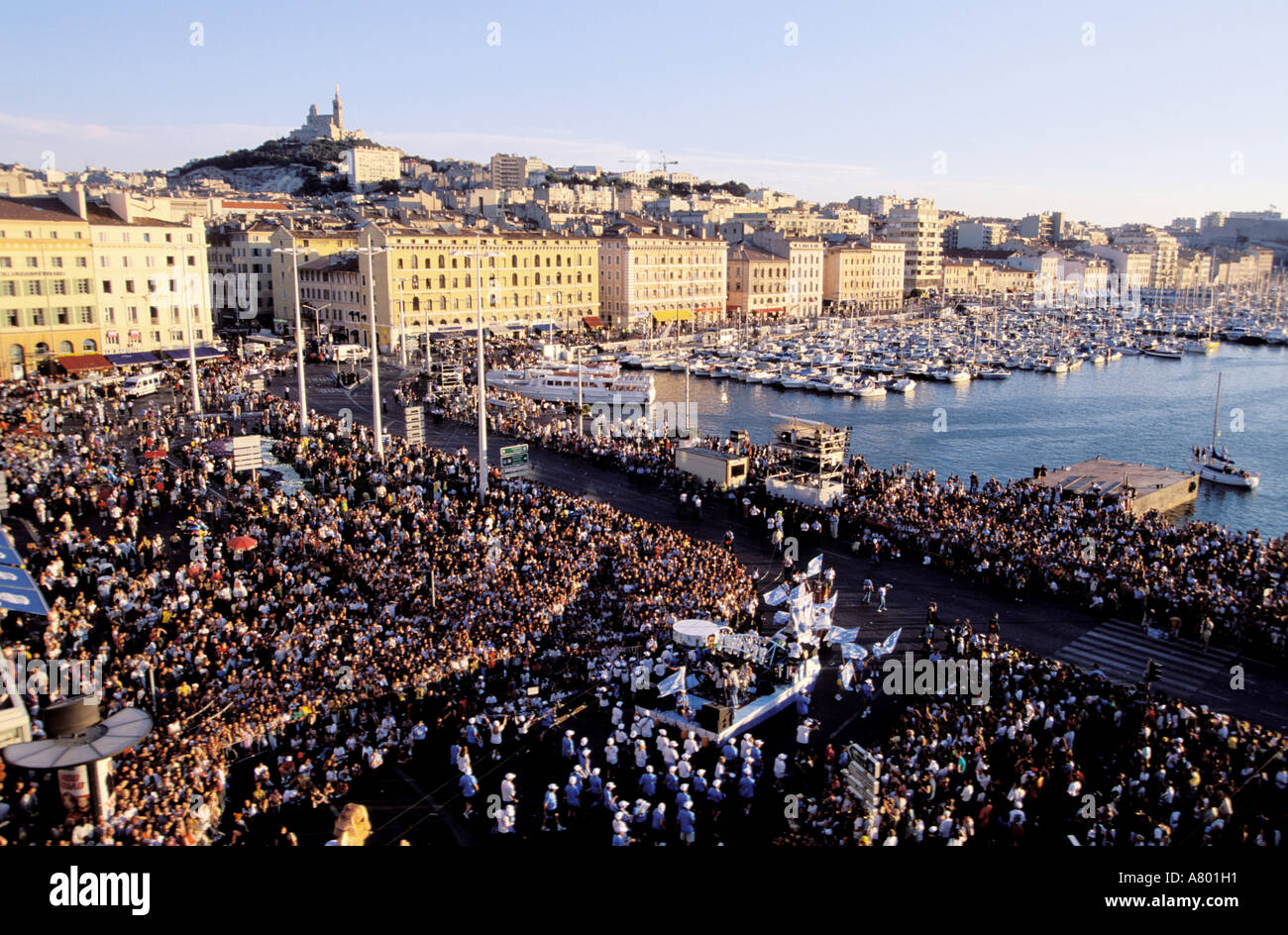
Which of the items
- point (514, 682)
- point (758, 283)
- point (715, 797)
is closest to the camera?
point (715, 797)

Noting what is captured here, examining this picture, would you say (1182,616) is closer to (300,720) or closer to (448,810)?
(448,810)

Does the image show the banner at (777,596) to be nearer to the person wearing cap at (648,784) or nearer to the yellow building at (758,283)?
the person wearing cap at (648,784)

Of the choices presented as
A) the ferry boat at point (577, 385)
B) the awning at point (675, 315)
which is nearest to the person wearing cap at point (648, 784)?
the ferry boat at point (577, 385)

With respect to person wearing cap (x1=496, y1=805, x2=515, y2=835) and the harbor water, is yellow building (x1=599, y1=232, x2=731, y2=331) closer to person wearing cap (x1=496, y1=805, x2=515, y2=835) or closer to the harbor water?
the harbor water

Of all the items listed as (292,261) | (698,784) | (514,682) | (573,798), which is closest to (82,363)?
(292,261)

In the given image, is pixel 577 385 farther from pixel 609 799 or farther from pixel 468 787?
pixel 609 799
